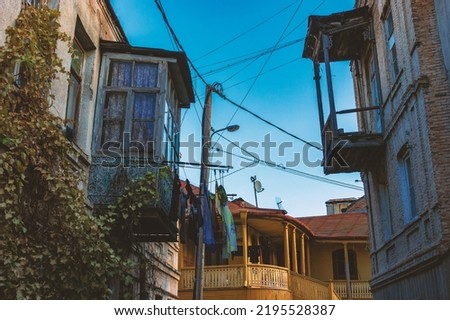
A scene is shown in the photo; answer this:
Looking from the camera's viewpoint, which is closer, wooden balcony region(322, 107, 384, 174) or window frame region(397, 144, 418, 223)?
window frame region(397, 144, 418, 223)

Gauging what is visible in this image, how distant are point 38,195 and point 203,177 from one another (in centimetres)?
690

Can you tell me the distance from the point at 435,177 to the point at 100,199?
6414mm

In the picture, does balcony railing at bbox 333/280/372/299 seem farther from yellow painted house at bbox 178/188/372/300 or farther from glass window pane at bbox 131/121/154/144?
glass window pane at bbox 131/121/154/144

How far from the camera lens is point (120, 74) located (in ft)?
38.4

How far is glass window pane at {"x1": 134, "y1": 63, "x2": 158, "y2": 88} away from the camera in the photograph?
458 inches

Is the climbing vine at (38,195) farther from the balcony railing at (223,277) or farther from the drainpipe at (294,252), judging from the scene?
the drainpipe at (294,252)

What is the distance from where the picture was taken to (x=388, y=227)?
14.0 m

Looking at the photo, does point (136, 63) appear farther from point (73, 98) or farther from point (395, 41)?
point (395, 41)

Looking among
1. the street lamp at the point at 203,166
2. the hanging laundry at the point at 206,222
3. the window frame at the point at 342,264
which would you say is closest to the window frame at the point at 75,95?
the street lamp at the point at 203,166

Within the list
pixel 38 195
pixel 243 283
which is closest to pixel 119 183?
pixel 38 195

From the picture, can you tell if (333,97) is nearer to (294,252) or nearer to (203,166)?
(203,166)

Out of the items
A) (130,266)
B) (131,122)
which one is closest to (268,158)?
(131,122)

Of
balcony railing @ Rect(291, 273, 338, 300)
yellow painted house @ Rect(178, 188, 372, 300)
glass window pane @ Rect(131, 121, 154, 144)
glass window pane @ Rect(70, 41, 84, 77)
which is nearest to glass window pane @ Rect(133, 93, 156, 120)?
glass window pane @ Rect(131, 121, 154, 144)

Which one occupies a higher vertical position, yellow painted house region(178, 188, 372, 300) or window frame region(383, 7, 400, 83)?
window frame region(383, 7, 400, 83)
